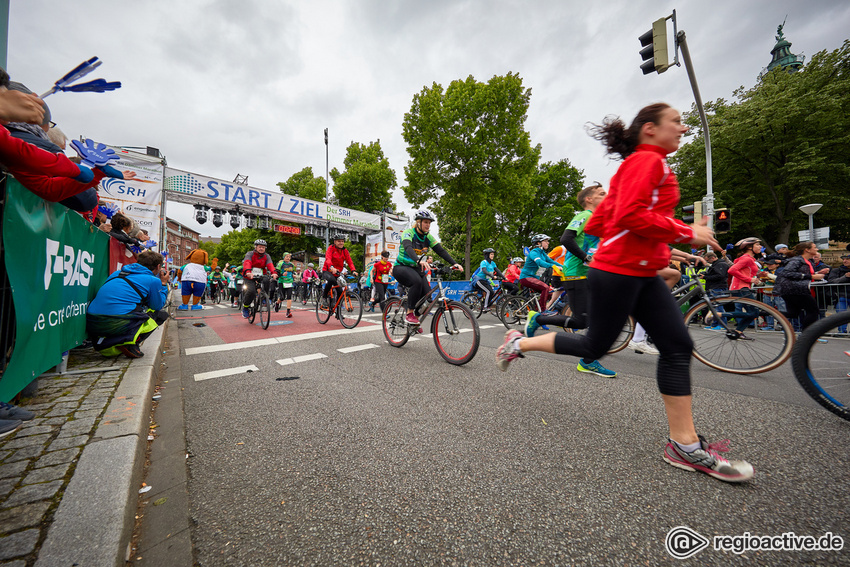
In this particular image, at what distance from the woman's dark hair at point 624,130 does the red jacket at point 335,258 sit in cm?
594

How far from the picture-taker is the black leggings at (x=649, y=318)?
192 cm

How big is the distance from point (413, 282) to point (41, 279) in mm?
3595

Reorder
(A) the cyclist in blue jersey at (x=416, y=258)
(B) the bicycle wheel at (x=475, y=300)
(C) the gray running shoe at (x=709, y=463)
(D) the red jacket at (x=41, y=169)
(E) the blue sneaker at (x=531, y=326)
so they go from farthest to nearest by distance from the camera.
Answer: (B) the bicycle wheel at (x=475, y=300) < (A) the cyclist in blue jersey at (x=416, y=258) < (E) the blue sneaker at (x=531, y=326) < (D) the red jacket at (x=41, y=169) < (C) the gray running shoe at (x=709, y=463)

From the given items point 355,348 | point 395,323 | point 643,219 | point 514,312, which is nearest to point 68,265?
point 355,348

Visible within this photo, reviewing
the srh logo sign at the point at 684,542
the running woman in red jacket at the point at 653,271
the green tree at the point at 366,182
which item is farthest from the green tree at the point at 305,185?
the srh logo sign at the point at 684,542

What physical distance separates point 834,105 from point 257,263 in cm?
2910

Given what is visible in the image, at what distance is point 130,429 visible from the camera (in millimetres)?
2086

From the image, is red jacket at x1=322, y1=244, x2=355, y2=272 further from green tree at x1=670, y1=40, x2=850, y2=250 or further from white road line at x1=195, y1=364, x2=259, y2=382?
green tree at x1=670, y1=40, x2=850, y2=250

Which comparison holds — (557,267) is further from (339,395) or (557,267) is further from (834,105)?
(834,105)

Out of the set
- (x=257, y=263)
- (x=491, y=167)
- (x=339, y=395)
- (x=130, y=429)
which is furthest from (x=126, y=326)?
(x=491, y=167)

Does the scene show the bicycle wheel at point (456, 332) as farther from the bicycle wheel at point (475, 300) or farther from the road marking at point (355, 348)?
the bicycle wheel at point (475, 300)

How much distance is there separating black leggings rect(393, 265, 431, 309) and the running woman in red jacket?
3.06 meters

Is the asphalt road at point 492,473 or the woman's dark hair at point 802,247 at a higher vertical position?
the woman's dark hair at point 802,247

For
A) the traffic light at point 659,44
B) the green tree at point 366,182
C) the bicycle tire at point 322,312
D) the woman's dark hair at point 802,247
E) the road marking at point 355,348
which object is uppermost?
the green tree at point 366,182
